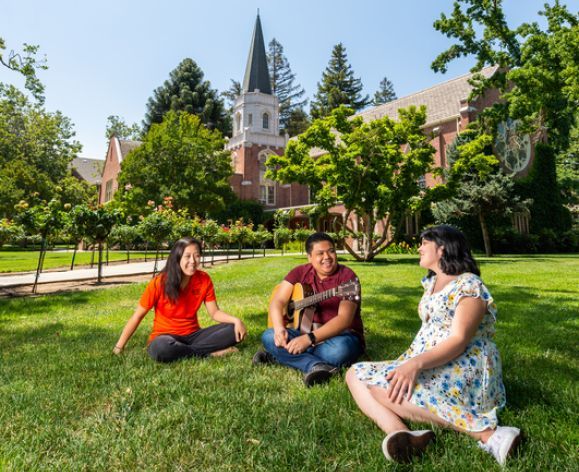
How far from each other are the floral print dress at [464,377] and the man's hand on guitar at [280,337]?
102cm

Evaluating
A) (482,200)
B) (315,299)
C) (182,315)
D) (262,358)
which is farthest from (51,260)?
(482,200)

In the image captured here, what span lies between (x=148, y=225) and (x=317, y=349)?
9198 millimetres

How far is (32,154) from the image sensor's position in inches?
1523

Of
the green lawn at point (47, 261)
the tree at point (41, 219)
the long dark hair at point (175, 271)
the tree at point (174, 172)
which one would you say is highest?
the tree at point (174, 172)

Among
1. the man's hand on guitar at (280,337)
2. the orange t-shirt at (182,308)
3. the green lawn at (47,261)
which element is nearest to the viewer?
the man's hand on guitar at (280,337)

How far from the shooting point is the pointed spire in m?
42.6

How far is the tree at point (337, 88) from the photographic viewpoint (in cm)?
5184

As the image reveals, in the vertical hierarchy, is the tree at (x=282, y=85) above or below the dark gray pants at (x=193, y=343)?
above

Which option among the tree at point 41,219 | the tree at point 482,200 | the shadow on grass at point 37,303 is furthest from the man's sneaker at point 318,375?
the tree at point 482,200

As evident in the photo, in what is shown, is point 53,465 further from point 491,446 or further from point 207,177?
point 207,177

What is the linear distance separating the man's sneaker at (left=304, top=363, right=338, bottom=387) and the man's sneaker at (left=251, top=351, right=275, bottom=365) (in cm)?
59

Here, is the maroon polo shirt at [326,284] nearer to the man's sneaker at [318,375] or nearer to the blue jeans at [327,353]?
the blue jeans at [327,353]

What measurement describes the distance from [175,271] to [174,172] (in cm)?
2693

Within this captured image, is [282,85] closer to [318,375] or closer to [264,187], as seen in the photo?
[264,187]
